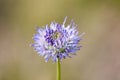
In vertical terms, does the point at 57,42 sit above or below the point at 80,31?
below

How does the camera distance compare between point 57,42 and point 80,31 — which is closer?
point 57,42

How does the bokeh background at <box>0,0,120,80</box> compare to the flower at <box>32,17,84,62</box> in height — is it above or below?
above

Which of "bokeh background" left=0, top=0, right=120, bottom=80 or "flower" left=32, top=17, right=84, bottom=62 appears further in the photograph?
"bokeh background" left=0, top=0, right=120, bottom=80

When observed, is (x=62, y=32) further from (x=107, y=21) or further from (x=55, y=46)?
(x=107, y=21)

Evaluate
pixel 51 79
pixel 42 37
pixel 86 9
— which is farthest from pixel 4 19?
pixel 42 37
